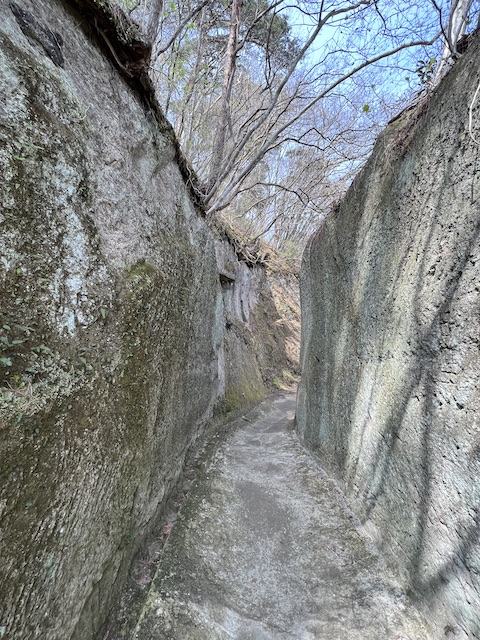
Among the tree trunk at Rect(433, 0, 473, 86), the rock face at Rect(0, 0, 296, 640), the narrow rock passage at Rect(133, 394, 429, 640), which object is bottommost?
the narrow rock passage at Rect(133, 394, 429, 640)

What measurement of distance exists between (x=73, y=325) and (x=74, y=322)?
20 mm

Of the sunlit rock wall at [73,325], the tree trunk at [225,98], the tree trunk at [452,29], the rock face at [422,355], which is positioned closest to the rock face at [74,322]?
the sunlit rock wall at [73,325]

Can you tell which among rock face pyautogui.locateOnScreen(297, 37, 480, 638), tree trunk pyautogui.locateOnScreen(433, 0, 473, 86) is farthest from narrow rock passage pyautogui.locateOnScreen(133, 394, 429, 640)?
tree trunk pyautogui.locateOnScreen(433, 0, 473, 86)

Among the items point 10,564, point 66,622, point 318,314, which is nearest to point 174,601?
point 66,622

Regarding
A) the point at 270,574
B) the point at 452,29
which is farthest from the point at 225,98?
the point at 270,574

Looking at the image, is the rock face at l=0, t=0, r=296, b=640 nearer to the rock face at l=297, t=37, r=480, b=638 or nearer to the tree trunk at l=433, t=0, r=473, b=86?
the rock face at l=297, t=37, r=480, b=638

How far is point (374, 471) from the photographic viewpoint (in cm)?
307

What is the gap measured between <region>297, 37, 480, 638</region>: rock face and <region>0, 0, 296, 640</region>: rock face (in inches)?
88.5

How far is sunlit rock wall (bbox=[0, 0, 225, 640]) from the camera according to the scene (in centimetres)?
144

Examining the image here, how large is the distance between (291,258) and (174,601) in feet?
54.8

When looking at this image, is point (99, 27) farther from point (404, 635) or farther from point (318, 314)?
point (404, 635)

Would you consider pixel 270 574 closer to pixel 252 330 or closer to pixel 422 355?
pixel 422 355

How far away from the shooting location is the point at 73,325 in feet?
5.93

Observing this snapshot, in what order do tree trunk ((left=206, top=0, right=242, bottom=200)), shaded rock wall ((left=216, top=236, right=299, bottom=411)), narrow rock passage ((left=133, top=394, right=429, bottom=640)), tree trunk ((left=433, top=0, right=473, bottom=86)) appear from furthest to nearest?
shaded rock wall ((left=216, top=236, right=299, bottom=411)), tree trunk ((left=206, top=0, right=242, bottom=200)), tree trunk ((left=433, top=0, right=473, bottom=86)), narrow rock passage ((left=133, top=394, right=429, bottom=640))
